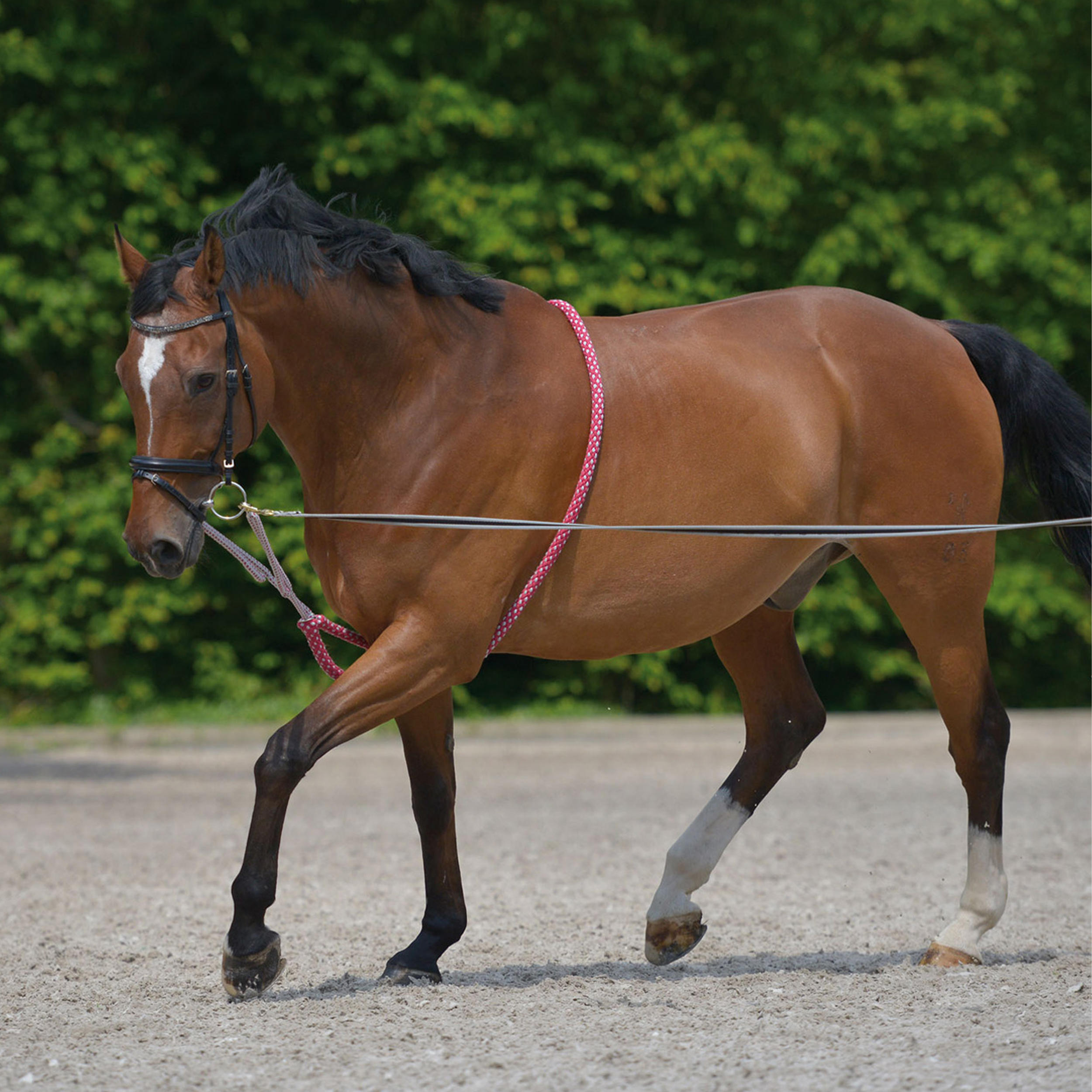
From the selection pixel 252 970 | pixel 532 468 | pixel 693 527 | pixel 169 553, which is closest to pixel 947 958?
pixel 693 527

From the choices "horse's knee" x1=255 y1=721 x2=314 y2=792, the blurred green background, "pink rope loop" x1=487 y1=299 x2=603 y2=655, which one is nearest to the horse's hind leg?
"pink rope loop" x1=487 y1=299 x2=603 y2=655

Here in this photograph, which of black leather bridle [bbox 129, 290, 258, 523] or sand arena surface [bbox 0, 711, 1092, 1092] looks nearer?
sand arena surface [bbox 0, 711, 1092, 1092]

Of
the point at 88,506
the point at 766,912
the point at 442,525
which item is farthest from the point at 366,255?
the point at 88,506

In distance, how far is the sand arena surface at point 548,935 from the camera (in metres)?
3.35

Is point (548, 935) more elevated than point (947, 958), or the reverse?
point (947, 958)

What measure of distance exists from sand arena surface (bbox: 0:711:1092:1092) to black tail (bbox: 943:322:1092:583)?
141cm

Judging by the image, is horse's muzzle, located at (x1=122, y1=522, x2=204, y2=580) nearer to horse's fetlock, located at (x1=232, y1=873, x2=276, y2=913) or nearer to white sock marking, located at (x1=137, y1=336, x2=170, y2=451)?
white sock marking, located at (x1=137, y1=336, x2=170, y2=451)

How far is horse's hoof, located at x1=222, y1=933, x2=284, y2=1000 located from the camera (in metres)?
3.86

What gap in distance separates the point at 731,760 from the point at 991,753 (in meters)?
5.96

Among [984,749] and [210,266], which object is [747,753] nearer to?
[984,749]

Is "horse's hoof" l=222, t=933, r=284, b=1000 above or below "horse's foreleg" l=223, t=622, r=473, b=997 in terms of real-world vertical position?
below

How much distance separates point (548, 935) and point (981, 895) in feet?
4.80

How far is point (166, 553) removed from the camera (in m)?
3.74

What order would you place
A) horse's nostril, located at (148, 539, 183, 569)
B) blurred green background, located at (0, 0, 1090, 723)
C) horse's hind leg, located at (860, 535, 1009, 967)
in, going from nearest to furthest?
horse's nostril, located at (148, 539, 183, 569)
horse's hind leg, located at (860, 535, 1009, 967)
blurred green background, located at (0, 0, 1090, 723)
